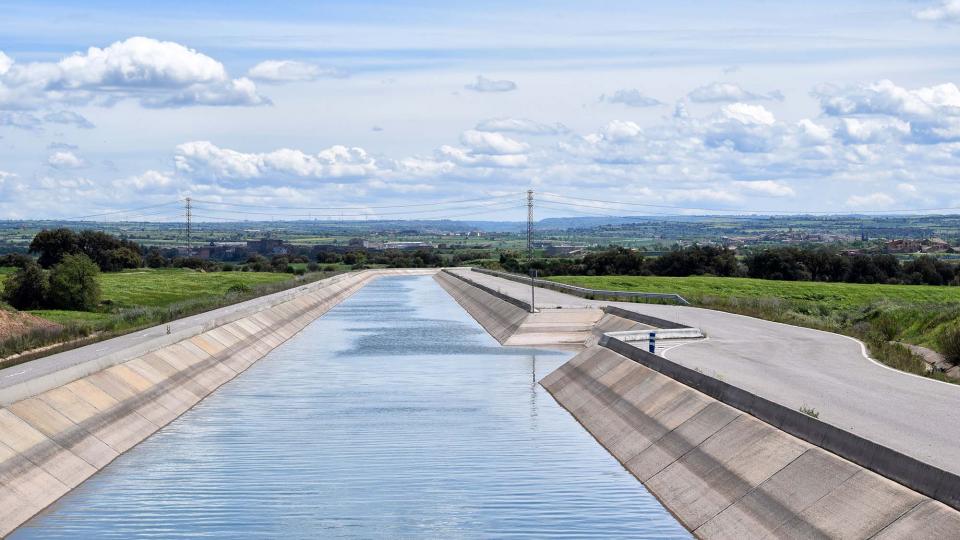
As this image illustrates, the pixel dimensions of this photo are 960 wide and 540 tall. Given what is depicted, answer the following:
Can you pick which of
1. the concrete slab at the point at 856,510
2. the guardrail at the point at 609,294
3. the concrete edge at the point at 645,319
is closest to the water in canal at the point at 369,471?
the concrete slab at the point at 856,510

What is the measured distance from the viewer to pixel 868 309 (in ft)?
205

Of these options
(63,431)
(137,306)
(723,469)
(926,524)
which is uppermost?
(926,524)

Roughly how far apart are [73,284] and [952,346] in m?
52.9

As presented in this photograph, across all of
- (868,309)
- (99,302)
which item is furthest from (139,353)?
(99,302)

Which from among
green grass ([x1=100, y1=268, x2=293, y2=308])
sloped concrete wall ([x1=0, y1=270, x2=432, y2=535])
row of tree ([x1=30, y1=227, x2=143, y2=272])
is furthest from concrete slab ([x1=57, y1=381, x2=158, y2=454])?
row of tree ([x1=30, y1=227, x2=143, y2=272])

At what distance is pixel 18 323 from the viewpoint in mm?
61406

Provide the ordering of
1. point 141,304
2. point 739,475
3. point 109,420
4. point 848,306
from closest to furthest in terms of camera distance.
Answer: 1. point 739,475
2. point 109,420
3. point 848,306
4. point 141,304

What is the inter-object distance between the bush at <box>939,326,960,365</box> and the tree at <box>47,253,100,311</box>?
51839 millimetres

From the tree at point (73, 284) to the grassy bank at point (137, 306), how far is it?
118 centimetres

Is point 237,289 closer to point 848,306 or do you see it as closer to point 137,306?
point 137,306

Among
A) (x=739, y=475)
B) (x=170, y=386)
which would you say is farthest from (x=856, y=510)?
(x=170, y=386)

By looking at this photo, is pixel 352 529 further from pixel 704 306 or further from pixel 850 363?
pixel 704 306

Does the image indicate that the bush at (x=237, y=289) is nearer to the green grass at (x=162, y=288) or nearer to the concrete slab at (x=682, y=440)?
the green grass at (x=162, y=288)

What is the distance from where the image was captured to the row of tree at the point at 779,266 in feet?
405
